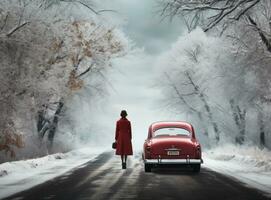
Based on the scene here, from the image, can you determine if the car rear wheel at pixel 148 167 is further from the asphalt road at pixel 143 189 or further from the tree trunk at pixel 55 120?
the tree trunk at pixel 55 120

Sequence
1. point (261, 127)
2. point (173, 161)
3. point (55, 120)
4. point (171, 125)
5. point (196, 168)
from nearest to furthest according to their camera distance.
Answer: point (173, 161)
point (196, 168)
point (171, 125)
point (55, 120)
point (261, 127)

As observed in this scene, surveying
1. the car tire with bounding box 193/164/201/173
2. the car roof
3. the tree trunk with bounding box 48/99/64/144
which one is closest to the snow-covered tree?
the tree trunk with bounding box 48/99/64/144

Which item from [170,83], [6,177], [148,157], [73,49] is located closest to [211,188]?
[148,157]

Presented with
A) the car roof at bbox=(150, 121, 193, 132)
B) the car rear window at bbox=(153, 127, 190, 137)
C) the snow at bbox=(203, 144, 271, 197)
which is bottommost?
the snow at bbox=(203, 144, 271, 197)

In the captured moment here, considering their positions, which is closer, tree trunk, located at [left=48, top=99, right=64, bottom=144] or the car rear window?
the car rear window

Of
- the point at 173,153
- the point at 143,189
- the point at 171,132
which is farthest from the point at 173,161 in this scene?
the point at 143,189

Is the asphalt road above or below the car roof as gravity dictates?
below

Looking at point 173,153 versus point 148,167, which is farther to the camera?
point 148,167

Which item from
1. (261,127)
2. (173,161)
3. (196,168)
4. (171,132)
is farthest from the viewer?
(261,127)

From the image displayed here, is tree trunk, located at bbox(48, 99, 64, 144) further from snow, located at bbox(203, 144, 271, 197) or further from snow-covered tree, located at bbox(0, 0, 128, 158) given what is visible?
snow, located at bbox(203, 144, 271, 197)

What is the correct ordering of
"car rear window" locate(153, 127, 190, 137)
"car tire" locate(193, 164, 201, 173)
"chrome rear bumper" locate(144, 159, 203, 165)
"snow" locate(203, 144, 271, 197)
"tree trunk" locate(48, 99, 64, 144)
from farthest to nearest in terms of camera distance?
"tree trunk" locate(48, 99, 64, 144), "car rear window" locate(153, 127, 190, 137), "car tire" locate(193, 164, 201, 173), "chrome rear bumper" locate(144, 159, 203, 165), "snow" locate(203, 144, 271, 197)

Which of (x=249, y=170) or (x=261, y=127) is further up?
(x=261, y=127)

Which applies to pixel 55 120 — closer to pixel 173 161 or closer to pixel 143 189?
pixel 173 161

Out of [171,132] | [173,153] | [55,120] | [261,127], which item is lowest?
[173,153]
